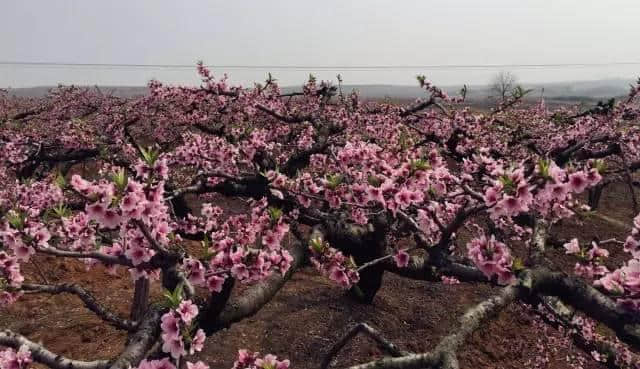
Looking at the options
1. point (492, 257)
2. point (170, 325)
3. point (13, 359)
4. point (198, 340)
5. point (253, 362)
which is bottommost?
point (253, 362)

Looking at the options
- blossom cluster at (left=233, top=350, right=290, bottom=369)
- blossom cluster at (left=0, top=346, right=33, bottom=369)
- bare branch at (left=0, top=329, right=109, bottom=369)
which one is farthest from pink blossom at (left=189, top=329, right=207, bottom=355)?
blossom cluster at (left=0, top=346, right=33, bottom=369)

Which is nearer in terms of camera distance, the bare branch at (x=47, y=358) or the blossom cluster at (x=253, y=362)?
the blossom cluster at (x=253, y=362)

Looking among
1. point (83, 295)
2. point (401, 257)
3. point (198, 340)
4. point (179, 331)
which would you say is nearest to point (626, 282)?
point (401, 257)

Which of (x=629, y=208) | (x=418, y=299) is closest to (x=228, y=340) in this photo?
(x=418, y=299)

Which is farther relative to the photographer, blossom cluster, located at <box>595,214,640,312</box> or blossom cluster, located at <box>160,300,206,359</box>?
blossom cluster, located at <box>595,214,640,312</box>

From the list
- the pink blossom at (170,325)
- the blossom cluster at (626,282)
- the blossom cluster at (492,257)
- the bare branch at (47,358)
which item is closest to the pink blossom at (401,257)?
the blossom cluster at (492,257)

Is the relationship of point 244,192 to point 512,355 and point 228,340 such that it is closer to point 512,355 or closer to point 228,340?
point 228,340

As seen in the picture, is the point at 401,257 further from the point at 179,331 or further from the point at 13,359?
the point at 13,359

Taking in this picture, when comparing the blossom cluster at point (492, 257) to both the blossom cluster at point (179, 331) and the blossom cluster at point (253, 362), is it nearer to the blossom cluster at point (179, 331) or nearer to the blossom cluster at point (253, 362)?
the blossom cluster at point (253, 362)

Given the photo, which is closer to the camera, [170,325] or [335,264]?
[170,325]

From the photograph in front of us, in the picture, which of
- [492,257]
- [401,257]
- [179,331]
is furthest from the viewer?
[401,257]

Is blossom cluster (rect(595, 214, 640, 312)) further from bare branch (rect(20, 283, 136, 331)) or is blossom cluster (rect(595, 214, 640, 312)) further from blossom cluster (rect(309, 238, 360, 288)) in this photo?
bare branch (rect(20, 283, 136, 331))

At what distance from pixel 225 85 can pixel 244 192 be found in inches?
144

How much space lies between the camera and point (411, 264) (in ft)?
18.0
